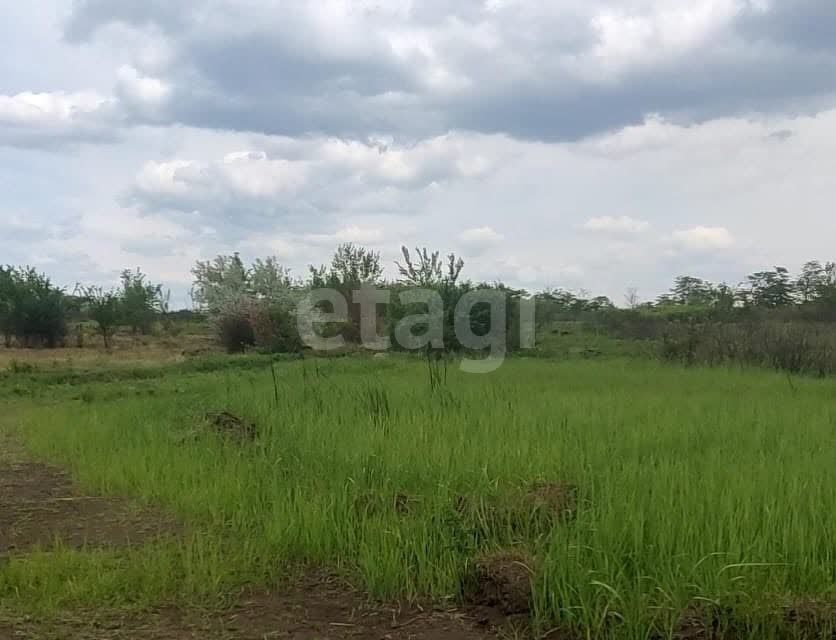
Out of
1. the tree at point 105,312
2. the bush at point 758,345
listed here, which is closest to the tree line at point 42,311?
the tree at point 105,312

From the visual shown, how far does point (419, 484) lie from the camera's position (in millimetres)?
5504

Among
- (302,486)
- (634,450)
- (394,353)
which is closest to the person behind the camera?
(302,486)

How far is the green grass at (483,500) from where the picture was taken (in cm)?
357

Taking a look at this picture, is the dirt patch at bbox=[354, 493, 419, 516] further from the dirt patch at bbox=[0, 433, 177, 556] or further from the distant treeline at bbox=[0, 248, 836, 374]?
the distant treeline at bbox=[0, 248, 836, 374]

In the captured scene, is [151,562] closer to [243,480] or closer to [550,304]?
[243,480]

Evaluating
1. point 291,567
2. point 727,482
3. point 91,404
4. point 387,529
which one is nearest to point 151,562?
point 291,567

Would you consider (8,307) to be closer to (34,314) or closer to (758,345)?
(34,314)

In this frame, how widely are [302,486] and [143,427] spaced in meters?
3.59

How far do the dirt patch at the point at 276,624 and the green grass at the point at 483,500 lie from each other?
0.17 m

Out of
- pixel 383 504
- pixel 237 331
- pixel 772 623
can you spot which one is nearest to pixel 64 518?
pixel 383 504

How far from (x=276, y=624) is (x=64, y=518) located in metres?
2.47

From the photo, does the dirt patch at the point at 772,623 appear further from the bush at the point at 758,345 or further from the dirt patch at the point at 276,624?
the bush at the point at 758,345

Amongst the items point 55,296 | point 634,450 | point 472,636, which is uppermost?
point 55,296

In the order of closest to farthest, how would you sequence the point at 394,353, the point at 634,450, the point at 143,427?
1. the point at 634,450
2. the point at 143,427
3. the point at 394,353
